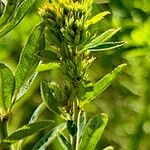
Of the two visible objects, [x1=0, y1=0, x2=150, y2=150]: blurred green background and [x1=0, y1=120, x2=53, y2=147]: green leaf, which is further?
[x1=0, y1=0, x2=150, y2=150]: blurred green background

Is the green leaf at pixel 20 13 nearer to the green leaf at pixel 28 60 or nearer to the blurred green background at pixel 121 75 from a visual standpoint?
the green leaf at pixel 28 60

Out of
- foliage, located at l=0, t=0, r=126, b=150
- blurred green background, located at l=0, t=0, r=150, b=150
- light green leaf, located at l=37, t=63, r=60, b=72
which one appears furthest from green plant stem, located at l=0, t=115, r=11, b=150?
blurred green background, located at l=0, t=0, r=150, b=150

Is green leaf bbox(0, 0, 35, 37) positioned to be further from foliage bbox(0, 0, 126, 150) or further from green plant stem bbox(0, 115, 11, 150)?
green plant stem bbox(0, 115, 11, 150)

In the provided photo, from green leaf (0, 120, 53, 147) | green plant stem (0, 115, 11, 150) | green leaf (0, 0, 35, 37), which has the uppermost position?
green leaf (0, 0, 35, 37)

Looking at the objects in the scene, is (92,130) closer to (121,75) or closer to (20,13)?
(20,13)

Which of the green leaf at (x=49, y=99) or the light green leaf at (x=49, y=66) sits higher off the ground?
the light green leaf at (x=49, y=66)

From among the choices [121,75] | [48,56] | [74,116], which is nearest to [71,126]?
[74,116]

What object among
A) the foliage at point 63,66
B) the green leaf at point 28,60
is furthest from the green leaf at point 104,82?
the green leaf at point 28,60

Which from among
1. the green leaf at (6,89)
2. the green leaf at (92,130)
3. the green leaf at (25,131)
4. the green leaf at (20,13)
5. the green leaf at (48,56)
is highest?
the green leaf at (20,13)
